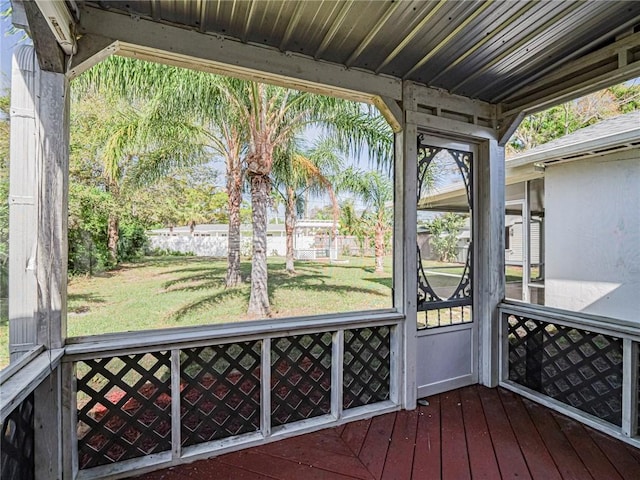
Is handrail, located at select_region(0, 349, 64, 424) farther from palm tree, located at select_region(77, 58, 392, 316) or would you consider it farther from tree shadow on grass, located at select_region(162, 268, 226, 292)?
tree shadow on grass, located at select_region(162, 268, 226, 292)

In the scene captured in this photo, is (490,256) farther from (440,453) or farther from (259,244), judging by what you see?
(259,244)

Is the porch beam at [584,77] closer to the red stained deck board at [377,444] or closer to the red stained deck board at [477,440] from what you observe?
the red stained deck board at [477,440]

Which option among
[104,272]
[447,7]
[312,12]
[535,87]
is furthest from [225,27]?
[104,272]

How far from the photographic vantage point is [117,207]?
252 inches

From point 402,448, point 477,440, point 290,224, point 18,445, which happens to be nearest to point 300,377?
point 402,448

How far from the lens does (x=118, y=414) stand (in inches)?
76.6

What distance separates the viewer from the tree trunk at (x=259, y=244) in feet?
19.2

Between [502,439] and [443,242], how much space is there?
1.53 m

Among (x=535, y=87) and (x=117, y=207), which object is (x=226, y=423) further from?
(x=117, y=207)

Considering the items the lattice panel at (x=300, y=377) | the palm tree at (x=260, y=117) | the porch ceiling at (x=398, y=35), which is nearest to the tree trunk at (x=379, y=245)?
the palm tree at (x=260, y=117)

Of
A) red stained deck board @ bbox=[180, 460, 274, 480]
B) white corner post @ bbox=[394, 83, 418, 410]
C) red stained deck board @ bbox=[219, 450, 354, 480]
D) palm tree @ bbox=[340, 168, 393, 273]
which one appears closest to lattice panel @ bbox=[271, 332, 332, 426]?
red stained deck board @ bbox=[219, 450, 354, 480]

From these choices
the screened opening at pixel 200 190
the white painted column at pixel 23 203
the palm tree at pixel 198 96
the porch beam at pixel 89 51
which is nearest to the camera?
the white painted column at pixel 23 203

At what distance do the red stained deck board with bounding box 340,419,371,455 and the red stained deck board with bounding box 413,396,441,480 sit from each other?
0.35m

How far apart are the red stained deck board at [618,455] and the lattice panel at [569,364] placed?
0.63ft
